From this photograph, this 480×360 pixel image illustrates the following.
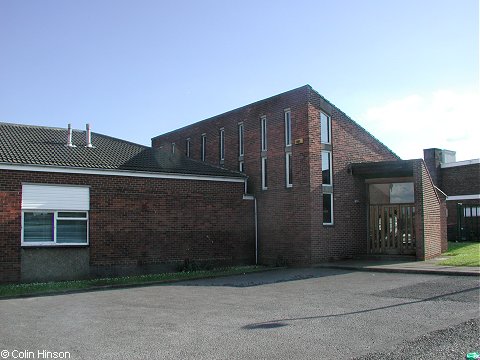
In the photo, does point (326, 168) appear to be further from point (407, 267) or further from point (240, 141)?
point (407, 267)

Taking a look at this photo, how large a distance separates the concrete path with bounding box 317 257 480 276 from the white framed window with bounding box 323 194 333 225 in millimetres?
1662

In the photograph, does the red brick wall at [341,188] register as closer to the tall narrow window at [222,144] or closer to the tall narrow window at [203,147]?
the tall narrow window at [222,144]

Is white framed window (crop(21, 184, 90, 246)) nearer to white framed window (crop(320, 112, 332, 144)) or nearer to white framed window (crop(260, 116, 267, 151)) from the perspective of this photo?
white framed window (crop(260, 116, 267, 151))

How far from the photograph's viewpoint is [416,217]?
61.0ft

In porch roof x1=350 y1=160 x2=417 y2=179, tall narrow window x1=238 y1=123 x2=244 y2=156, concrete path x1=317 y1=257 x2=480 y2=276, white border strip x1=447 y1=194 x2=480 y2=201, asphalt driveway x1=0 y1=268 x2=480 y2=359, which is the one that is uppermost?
tall narrow window x1=238 y1=123 x2=244 y2=156

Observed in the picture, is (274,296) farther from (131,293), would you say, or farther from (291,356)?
(291,356)

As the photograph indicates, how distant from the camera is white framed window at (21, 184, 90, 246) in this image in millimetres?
15773

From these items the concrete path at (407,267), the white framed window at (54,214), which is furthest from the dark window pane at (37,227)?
the concrete path at (407,267)

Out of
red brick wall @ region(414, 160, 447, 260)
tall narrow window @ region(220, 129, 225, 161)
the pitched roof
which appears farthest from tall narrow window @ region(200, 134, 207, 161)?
red brick wall @ region(414, 160, 447, 260)

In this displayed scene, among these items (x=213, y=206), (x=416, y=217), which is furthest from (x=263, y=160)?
(x=416, y=217)

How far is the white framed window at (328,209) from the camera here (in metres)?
19.8

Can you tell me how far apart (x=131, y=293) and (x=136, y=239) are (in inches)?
181

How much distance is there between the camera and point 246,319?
923cm

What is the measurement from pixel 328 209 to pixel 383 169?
108 inches
